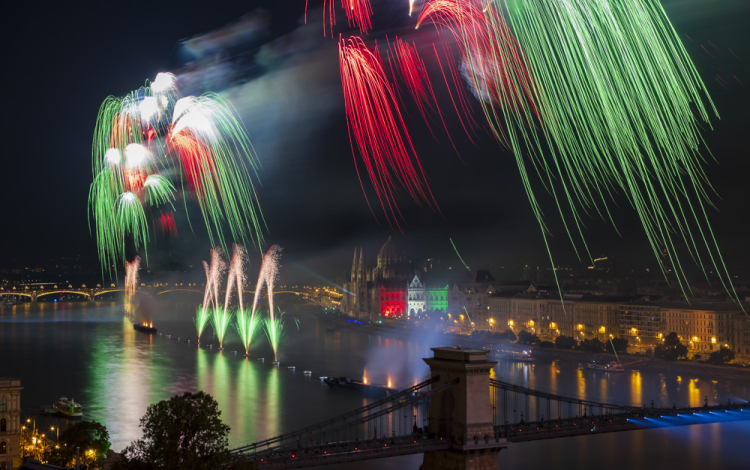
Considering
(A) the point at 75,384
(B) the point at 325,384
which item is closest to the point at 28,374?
(A) the point at 75,384

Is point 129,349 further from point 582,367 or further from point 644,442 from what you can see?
point 644,442

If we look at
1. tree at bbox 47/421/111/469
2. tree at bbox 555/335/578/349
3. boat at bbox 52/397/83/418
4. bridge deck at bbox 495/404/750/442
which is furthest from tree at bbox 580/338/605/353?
tree at bbox 47/421/111/469

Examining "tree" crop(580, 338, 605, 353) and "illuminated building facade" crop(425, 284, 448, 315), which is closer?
"tree" crop(580, 338, 605, 353)

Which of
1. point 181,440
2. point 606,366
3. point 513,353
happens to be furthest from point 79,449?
point 513,353

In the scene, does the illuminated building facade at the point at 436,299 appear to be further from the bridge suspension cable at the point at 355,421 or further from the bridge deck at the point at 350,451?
the bridge deck at the point at 350,451

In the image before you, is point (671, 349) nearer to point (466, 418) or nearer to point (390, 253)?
point (466, 418)

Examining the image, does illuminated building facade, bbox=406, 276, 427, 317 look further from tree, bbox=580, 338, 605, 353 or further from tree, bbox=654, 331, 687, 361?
tree, bbox=654, 331, 687, 361
